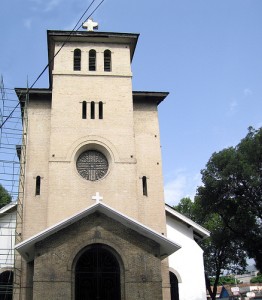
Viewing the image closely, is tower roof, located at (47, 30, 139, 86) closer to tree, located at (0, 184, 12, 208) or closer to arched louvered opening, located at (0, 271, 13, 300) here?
arched louvered opening, located at (0, 271, 13, 300)

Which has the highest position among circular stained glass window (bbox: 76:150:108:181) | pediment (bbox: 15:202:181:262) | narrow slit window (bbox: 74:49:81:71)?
narrow slit window (bbox: 74:49:81:71)

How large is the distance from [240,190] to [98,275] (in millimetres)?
18486

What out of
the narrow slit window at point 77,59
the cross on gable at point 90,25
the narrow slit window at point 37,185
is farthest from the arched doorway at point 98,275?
the cross on gable at point 90,25

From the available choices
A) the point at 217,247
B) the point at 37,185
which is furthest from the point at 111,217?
the point at 217,247

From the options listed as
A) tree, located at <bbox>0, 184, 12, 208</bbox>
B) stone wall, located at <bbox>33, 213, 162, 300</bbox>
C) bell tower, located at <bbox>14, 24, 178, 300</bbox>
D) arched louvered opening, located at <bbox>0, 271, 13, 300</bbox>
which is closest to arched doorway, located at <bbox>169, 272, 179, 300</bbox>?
bell tower, located at <bbox>14, 24, 178, 300</bbox>

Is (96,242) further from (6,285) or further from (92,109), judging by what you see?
(92,109)

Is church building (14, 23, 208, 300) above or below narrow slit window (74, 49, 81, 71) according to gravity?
below

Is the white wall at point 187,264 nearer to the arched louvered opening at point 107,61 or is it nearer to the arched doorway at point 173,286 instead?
the arched doorway at point 173,286

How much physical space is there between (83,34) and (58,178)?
8.64 m

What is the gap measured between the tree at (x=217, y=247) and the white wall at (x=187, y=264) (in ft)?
36.9

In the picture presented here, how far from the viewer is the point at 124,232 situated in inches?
669

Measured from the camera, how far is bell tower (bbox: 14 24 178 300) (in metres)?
16.8

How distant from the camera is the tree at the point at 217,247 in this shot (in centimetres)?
3564

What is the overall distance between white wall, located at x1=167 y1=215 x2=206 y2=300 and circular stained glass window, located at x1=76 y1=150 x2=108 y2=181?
432 cm
